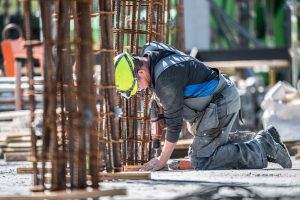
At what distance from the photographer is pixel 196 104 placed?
9.47 m

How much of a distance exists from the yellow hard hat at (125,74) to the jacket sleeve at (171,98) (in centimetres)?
23

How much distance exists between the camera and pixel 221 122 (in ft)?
32.0

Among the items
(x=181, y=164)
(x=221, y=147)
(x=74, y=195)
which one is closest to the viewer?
(x=74, y=195)

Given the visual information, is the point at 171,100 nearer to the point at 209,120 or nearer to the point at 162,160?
the point at 162,160

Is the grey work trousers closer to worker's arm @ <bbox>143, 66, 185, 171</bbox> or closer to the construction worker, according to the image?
the construction worker

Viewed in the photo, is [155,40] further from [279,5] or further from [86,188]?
[279,5]

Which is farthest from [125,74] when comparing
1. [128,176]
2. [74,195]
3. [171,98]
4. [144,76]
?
[74,195]

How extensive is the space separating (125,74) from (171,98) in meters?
0.48

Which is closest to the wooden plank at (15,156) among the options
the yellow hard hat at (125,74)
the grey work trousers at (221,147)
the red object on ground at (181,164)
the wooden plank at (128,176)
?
the red object on ground at (181,164)

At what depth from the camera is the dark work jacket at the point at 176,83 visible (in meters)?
8.96

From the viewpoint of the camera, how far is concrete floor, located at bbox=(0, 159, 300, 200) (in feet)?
22.1

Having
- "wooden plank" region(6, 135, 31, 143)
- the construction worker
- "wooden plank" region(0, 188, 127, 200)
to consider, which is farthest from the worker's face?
"wooden plank" region(6, 135, 31, 143)

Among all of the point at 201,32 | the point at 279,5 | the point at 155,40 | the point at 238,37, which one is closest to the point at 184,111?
the point at 155,40

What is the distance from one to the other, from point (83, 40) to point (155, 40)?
374 cm
